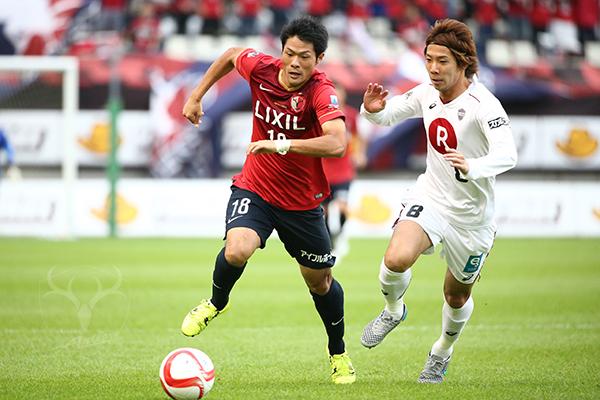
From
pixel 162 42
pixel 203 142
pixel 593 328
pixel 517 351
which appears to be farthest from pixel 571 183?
pixel 517 351

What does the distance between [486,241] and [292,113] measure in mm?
1623

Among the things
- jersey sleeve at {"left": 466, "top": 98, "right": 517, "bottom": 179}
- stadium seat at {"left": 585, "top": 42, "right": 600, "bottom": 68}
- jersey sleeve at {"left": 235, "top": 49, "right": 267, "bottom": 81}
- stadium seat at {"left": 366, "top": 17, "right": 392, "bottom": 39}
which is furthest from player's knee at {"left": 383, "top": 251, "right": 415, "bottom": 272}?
stadium seat at {"left": 585, "top": 42, "right": 600, "bottom": 68}

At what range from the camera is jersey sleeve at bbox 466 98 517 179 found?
6.28 metres

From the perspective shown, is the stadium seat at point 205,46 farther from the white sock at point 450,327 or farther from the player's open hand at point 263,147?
the player's open hand at point 263,147

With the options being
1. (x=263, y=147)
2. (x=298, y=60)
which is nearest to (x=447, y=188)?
(x=298, y=60)

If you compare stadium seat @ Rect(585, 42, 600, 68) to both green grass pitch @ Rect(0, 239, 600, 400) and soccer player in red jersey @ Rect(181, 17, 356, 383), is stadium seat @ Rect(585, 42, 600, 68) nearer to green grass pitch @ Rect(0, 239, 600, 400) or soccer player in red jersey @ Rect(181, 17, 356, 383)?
green grass pitch @ Rect(0, 239, 600, 400)

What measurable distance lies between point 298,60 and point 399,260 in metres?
1.50

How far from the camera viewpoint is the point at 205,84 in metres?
7.21

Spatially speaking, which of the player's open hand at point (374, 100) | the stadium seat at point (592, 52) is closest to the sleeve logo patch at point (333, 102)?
the player's open hand at point (374, 100)

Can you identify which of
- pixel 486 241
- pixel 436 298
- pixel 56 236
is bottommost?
pixel 56 236

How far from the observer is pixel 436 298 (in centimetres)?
1217

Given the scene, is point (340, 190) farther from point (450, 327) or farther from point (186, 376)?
point (186, 376)

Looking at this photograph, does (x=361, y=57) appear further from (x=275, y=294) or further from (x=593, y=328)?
(x=593, y=328)

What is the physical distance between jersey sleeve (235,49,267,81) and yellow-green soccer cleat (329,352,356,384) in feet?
6.89
